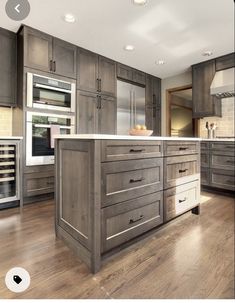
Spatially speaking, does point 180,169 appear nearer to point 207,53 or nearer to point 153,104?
point 207,53

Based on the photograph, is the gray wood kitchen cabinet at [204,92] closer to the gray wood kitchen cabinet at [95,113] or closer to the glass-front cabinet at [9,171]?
the gray wood kitchen cabinet at [95,113]

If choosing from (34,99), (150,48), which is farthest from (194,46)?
(34,99)

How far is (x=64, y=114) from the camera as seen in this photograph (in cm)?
287

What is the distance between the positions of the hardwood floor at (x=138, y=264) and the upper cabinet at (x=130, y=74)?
279 centimetres

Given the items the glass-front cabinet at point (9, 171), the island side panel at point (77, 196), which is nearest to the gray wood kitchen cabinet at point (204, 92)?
the island side panel at point (77, 196)

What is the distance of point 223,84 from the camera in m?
3.35

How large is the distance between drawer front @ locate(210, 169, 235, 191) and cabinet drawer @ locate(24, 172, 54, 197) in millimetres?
2339

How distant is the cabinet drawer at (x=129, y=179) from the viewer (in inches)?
49.9

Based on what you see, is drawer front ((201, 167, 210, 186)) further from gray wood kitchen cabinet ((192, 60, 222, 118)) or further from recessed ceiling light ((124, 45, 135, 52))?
recessed ceiling light ((124, 45, 135, 52))

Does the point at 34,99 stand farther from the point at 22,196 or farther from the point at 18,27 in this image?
the point at 22,196

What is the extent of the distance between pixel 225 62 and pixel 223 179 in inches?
74.6

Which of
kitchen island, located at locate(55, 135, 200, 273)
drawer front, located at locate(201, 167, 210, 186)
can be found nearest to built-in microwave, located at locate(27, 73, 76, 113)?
kitchen island, located at locate(55, 135, 200, 273)

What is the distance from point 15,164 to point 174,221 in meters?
1.81

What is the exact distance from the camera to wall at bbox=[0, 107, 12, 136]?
2756 millimetres
